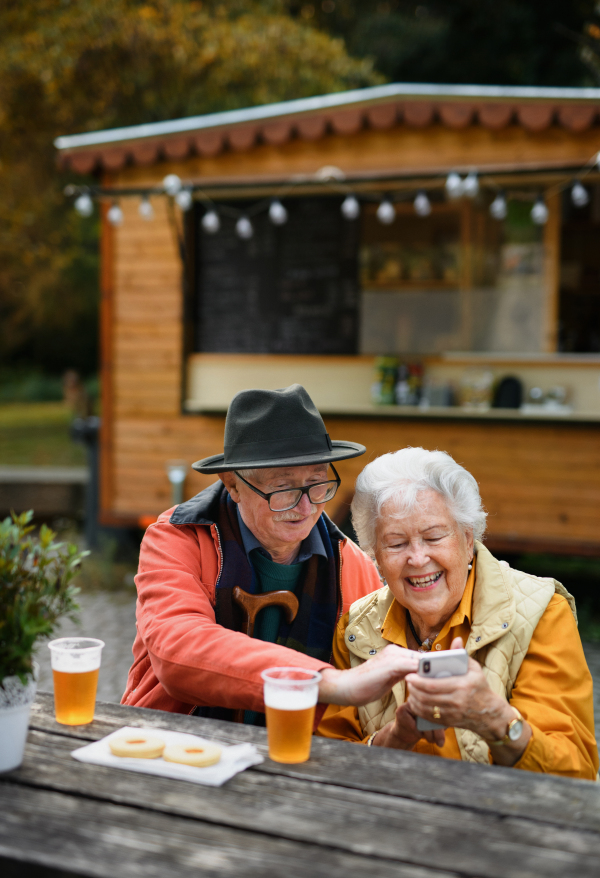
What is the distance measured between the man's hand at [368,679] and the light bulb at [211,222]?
576 cm

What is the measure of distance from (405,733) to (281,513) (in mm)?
659

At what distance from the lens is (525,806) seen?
60.8 inches

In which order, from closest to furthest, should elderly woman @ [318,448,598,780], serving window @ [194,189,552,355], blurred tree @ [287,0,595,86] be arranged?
elderly woman @ [318,448,598,780]
serving window @ [194,189,552,355]
blurred tree @ [287,0,595,86]

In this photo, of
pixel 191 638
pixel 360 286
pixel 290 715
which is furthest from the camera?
pixel 360 286

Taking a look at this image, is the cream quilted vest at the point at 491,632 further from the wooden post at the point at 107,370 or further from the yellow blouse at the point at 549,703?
the wooden post at the point at 107,370

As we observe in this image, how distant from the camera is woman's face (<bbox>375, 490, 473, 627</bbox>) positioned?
7.38 ft

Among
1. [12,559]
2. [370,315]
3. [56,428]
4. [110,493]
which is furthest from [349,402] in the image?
[56,428]

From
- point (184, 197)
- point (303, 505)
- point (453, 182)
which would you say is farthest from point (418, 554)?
point (184, 197)

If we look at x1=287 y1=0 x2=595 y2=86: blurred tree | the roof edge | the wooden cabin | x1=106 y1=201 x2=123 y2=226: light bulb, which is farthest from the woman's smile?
Answer: x1=287 y1=0 x2=595 y2=86: blurred tree

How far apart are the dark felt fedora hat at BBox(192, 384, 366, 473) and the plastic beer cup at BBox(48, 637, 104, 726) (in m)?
0.66

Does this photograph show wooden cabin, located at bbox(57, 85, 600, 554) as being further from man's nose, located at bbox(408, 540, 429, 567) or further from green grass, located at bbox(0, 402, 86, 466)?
green grass, located at bbox(0, 402, 86, 466)

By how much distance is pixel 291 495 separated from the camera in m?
2.37

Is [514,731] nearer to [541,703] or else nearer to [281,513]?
[541,703]

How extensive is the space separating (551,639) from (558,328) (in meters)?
5.48
